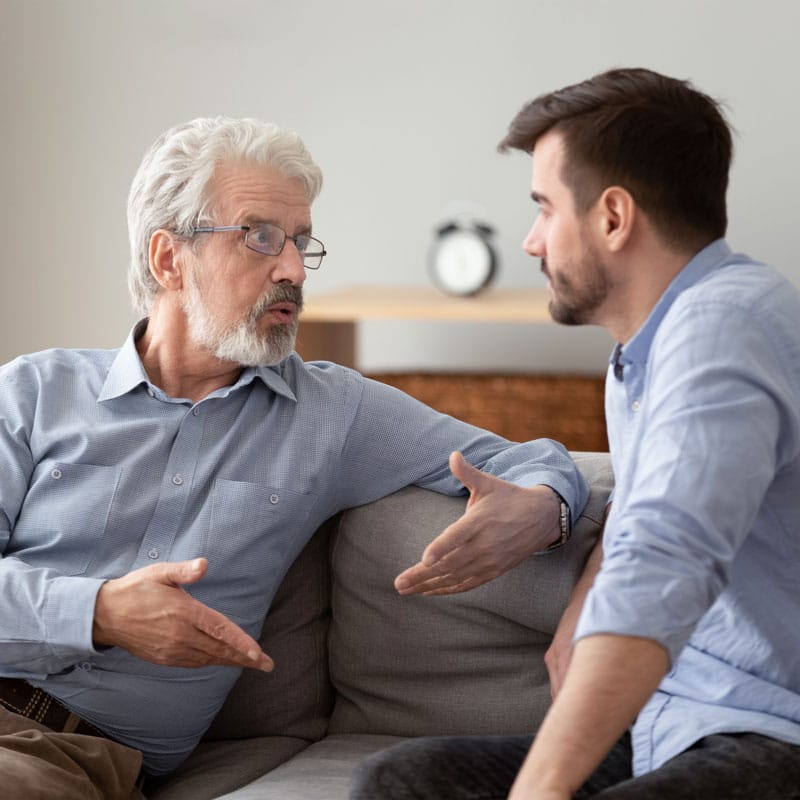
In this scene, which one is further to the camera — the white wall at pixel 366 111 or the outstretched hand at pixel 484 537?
the white wall at pixel 366 111

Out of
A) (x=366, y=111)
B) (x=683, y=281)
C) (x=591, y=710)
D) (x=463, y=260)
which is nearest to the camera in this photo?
(x=591, y=710)

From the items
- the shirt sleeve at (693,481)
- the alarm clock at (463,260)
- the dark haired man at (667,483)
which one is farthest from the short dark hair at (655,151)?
the alarm clock at (463,260)

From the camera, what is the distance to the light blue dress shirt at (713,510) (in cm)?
115

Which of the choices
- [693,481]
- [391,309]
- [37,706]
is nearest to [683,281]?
[693,481]

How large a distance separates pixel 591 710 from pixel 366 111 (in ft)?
11.1

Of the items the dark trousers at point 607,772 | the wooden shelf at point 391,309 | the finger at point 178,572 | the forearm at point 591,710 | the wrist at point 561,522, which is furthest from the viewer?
the wooden shelf at point 391,309

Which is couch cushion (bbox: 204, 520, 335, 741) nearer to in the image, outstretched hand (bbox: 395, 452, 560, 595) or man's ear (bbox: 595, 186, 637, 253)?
outstretched hand (bbox: 395, 452, 560, 595)

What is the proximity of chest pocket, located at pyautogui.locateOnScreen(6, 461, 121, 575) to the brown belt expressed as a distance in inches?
6.5

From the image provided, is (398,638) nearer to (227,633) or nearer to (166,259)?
(227,633)

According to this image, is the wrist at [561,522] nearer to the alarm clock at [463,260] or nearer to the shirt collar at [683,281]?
the shirt collar at [683,281]

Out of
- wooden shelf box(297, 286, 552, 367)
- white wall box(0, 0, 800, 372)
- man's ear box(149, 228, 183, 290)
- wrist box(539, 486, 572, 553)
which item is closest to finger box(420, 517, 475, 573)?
wrist box(539, 486, 572, 553)

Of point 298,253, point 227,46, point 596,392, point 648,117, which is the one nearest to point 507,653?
point 298,253

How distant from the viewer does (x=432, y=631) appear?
1882 mm

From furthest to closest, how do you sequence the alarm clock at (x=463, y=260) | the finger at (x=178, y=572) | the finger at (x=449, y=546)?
the alarm clock at (x=463, y=260) < the finger at (x=449, y=546) < the finger at (x=178, y=572)
